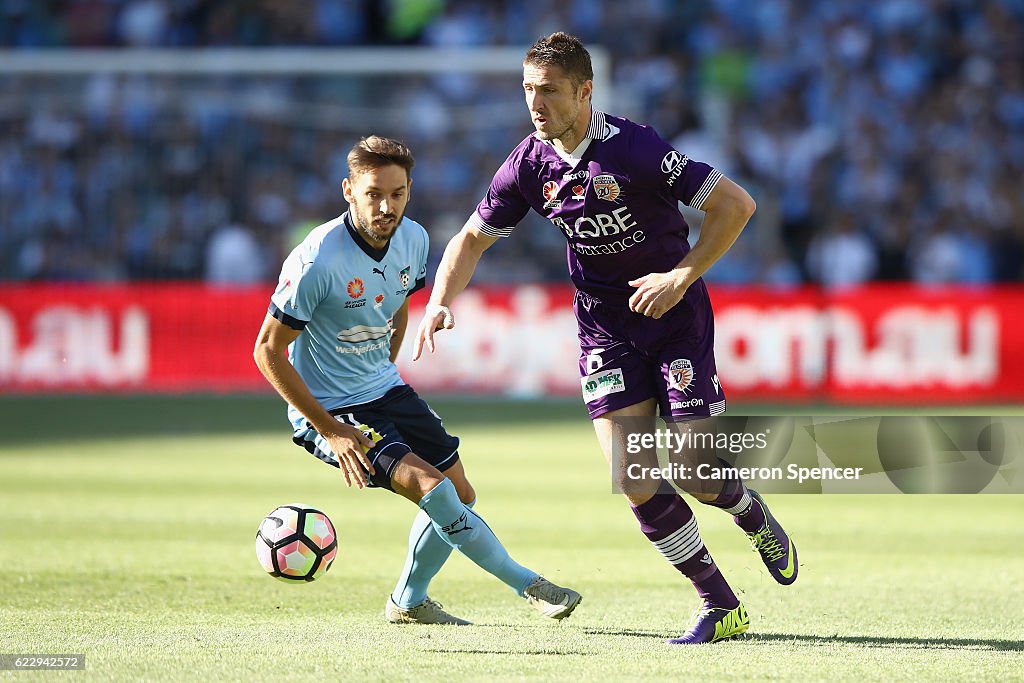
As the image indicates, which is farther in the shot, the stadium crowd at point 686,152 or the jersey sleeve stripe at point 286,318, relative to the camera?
the stadium crowd at point 686,152

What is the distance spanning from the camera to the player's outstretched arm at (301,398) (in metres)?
6.20

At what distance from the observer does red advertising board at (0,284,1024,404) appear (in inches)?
700

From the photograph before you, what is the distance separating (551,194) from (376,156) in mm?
795

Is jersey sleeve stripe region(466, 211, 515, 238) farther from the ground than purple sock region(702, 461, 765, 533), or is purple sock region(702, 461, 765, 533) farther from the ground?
jersey sleeve stripe region(466, 211, 515, 238)

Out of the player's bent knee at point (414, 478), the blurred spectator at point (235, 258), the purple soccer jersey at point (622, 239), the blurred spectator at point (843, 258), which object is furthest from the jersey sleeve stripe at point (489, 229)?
the blurred spectator at point (843, 258)

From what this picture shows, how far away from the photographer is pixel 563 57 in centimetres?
606

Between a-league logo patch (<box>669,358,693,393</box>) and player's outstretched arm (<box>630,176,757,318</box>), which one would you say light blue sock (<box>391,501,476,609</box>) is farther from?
player's outstretched arm (<box>630,176,757,318</box>)

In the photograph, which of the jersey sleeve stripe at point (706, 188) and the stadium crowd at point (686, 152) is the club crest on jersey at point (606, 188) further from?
the stadium crowd at point (686, 152)

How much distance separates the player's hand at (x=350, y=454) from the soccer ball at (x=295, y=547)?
457 mm

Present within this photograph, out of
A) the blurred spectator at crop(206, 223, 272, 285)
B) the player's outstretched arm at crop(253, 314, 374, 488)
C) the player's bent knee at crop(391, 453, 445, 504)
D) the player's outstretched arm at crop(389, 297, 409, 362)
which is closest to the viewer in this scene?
the player's outstretched arm at crop(253, 314, 374, 488)

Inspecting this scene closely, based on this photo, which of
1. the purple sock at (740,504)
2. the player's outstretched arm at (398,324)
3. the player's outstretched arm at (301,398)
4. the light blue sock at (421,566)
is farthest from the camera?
the player's outstretched arm at (398,324)

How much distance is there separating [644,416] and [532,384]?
12.0 metres

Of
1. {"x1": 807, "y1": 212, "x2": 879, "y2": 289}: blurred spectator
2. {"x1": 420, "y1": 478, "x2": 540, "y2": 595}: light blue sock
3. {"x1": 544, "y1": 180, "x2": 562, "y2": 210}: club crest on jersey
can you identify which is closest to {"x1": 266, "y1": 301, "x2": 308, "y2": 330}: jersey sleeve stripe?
{"x1": 420, "y1": 478, "x2": 540, "y2": 595}: light blue sock
